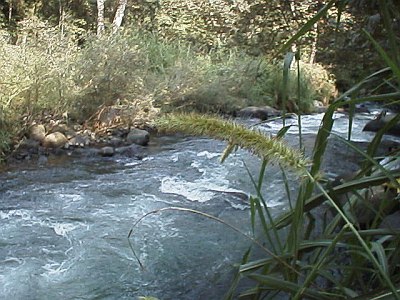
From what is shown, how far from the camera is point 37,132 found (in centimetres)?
716

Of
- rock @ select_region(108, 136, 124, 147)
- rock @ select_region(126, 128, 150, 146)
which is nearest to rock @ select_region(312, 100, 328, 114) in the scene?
rock @ select_region(126, 128, 150, 146)

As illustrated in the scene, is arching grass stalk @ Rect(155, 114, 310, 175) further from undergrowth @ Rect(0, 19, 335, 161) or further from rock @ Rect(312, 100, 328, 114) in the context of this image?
rock @ Rect(312, 100, 328, 114)

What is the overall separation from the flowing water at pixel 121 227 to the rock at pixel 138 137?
0.80 meters

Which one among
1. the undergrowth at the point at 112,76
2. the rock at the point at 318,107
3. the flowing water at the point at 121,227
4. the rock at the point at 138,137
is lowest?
the flowing water at the point at 121,227

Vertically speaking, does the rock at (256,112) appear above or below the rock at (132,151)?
above

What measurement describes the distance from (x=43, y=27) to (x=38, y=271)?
20.1ft

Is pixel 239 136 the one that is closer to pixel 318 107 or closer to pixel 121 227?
pixel 121 227

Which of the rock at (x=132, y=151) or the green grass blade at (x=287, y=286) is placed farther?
the rock at (x=132, y=151)

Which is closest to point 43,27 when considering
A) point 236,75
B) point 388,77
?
point 236,75

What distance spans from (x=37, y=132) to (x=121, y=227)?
3.27 m

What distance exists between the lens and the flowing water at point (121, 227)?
3363 millimetres

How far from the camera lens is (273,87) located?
10.9 m

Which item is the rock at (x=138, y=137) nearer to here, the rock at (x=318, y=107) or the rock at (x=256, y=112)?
the rock at (x=256, y=112)

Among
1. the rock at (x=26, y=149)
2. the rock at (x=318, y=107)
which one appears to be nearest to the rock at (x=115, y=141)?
the rock at (x=26, y=149)
